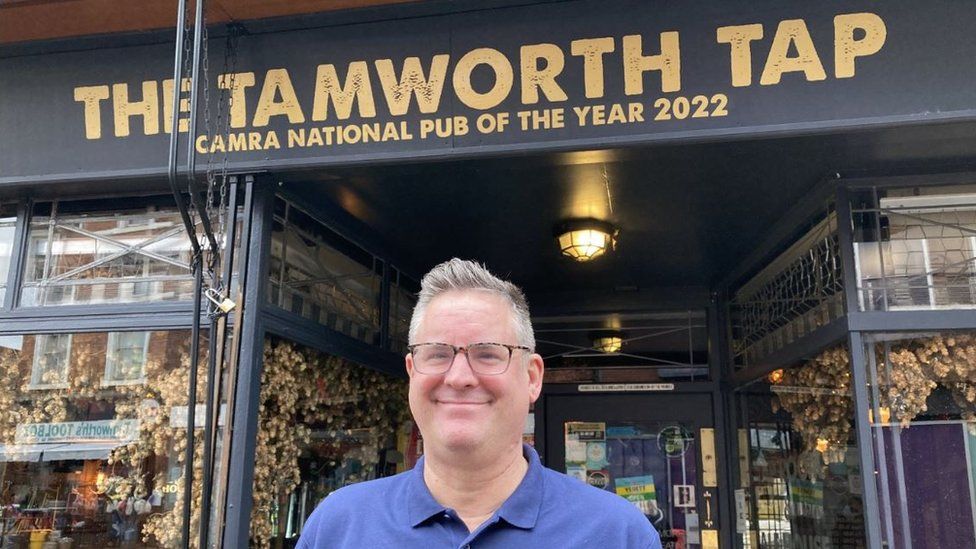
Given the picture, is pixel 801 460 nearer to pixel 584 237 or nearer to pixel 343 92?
pixel 584 237

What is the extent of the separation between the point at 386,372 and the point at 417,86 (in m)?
2.06

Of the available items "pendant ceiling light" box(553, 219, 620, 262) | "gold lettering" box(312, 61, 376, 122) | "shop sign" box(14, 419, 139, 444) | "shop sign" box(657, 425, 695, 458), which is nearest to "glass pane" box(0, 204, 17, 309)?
"shop sign" box(14, 419, 139, 444)

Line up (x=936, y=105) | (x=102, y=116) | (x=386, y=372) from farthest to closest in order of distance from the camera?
(x=386, y=372), (x=102, y=116), (x=936, y=105)

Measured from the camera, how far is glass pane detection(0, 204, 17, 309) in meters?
3.88

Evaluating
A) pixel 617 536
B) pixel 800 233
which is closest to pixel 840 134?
pixel 800 233

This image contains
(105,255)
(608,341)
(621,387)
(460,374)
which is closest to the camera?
(460,374)

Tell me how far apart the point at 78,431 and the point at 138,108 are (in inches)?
60.2

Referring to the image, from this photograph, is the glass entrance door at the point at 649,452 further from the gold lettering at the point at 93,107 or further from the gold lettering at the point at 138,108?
the gold lettering at the point at 93,107

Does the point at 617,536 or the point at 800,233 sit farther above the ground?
the point at 800,233

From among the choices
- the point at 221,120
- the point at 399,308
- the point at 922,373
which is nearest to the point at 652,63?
the point at 922,373

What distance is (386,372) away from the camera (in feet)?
15.9

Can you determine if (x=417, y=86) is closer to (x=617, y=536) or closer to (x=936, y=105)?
(x=936, y=105)

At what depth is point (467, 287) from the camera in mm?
1604

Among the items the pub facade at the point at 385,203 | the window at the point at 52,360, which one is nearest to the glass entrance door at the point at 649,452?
the pub facade at the point at 385,203
